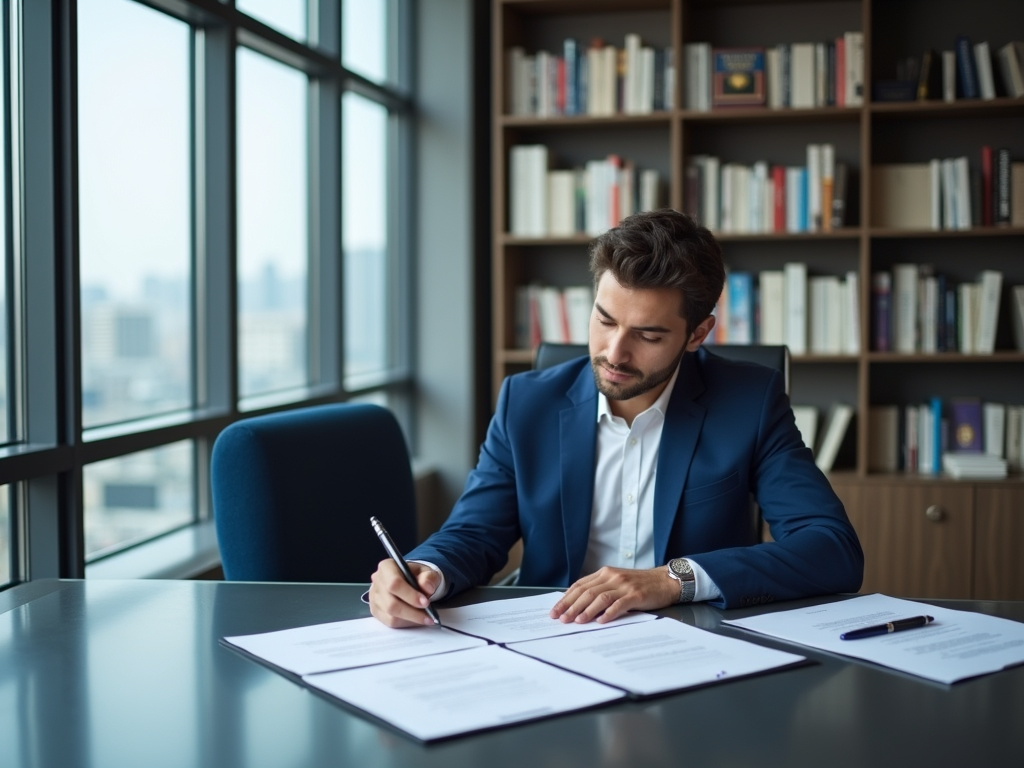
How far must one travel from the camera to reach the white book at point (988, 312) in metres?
3.99

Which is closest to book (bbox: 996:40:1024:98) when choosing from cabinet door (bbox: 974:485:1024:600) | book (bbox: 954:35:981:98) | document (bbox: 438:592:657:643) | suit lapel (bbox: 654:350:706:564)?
book (bbox: 954:35:981:98)

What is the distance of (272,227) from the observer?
3568mm

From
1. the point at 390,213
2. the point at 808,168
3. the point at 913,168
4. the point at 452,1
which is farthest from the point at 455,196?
the point at 913,168

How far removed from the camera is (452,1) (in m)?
4.47

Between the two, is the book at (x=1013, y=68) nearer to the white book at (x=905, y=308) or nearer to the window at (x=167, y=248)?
the white book at (x=905, y=308)

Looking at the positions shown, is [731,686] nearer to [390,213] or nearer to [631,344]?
[631,344]

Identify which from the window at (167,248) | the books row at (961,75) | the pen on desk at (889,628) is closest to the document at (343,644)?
the pen on desk at (889,628)

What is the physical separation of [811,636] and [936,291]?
2942 millimetres

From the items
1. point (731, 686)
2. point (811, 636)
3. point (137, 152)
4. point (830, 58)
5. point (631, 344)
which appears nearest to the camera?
point (731, 686)

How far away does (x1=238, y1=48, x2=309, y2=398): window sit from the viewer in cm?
339

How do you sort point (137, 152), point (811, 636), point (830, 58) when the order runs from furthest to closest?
1. point (830, 58)
2. point (137, 152)
3. point (811, 636)

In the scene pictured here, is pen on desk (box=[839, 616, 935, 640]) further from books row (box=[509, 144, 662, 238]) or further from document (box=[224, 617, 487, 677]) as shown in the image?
books row (box=[509, 144, 662, 238])

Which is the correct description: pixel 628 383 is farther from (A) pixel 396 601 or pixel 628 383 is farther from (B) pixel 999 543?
(B) pixel 999 543

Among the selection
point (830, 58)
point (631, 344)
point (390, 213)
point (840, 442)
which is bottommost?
point (840, 442)
